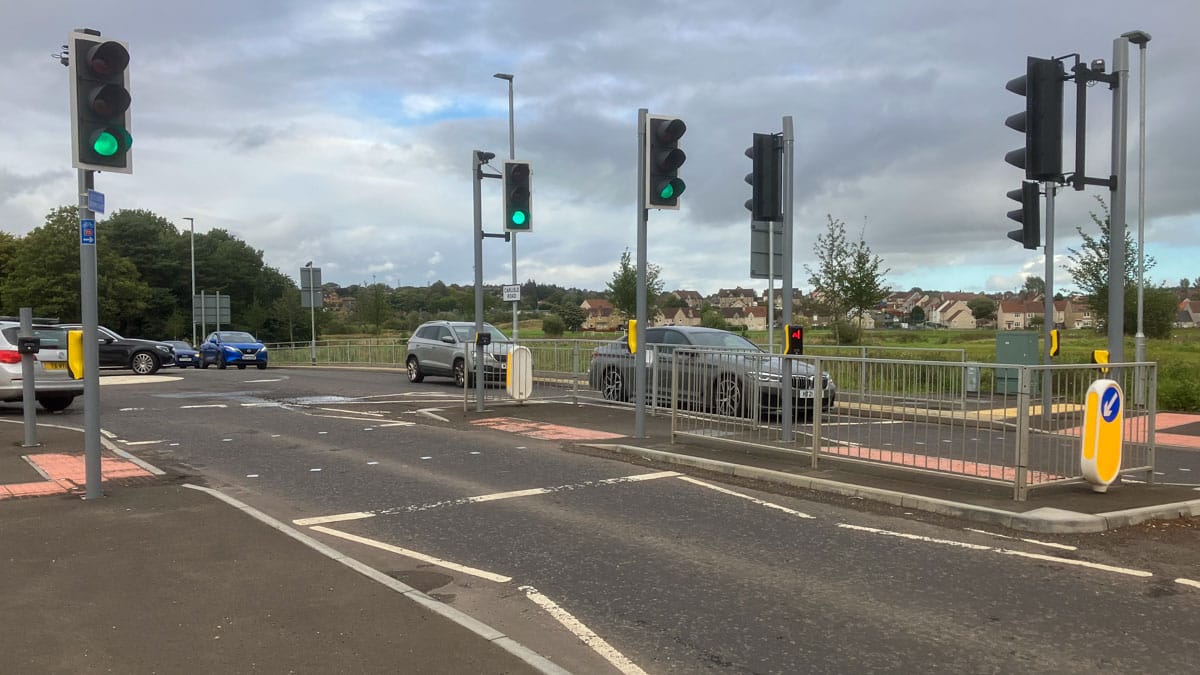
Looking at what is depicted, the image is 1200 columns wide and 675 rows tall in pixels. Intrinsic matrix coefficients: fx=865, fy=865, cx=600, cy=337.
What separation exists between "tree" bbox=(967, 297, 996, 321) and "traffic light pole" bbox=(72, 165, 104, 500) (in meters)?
152

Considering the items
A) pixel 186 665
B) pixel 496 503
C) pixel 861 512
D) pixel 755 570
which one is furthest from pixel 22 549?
pixel 861 512

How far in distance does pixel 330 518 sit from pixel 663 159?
6135 mm

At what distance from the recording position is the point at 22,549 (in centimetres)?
609

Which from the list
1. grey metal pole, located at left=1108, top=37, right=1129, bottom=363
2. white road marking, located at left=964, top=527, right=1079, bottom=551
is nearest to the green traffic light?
white road marking, located at left=964, top=527, right=1079, bottom=551

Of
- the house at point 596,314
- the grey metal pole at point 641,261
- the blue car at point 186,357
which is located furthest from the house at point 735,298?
the grey metal pole at point 641,261

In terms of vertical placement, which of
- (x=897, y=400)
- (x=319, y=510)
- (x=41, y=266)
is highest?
(x=41, y=266)

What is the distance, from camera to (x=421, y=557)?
20.2 feet

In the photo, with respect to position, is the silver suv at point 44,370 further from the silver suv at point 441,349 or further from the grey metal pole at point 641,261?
the grey metal pole at point 641,261

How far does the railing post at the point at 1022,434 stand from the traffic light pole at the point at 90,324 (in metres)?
7.66

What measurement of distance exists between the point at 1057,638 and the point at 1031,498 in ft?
11.0

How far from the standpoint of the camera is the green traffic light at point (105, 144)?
7.22 metres

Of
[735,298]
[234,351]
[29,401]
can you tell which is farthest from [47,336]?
[735,298]

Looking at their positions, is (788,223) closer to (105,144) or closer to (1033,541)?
(1033,541)

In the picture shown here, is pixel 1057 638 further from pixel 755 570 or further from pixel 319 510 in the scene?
pixel 319 510
